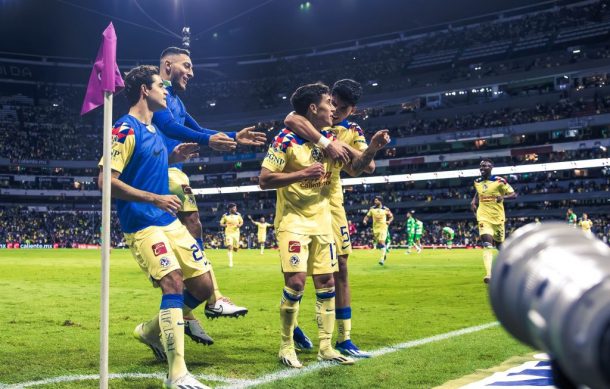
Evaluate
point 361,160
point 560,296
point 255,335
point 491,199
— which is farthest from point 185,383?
point 491,199

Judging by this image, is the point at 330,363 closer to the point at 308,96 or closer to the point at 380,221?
the point at 308,96

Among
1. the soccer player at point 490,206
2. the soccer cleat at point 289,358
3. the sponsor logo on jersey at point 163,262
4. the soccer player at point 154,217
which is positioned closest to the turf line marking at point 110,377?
the soccer player at point 154,217

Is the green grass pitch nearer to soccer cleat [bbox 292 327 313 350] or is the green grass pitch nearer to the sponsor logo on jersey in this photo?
soccer cleat [bbox 292 327 313 350]

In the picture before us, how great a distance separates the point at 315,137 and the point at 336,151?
24cm

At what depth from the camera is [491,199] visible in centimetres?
1524

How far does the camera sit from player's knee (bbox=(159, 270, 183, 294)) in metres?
4.84

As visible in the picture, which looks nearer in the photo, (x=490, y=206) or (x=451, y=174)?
(x=490, y=206)

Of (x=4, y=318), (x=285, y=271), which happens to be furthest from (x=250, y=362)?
(x=4, y=318)

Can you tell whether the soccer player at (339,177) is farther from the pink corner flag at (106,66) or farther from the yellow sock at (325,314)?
the pink corner flag at (106,66)

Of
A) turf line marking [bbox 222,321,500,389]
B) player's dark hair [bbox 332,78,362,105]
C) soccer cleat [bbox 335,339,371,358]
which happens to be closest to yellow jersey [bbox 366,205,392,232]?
turf line marking [bbox 222,321,500,389]

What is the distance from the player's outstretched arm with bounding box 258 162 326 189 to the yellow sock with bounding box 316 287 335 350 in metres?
1.10

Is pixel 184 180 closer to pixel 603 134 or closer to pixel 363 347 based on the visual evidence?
pixel 363 347

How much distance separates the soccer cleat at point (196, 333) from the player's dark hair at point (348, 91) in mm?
2843

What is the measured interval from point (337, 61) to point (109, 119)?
71.4 m
